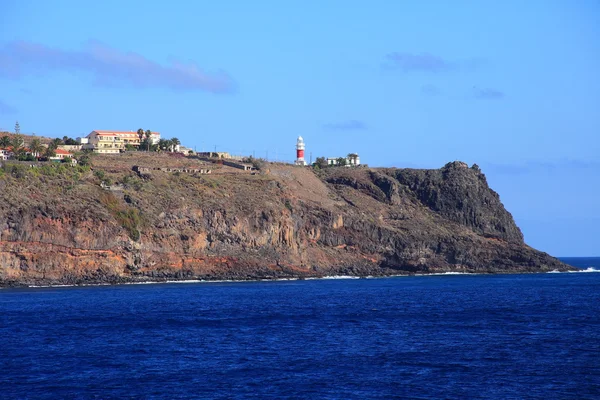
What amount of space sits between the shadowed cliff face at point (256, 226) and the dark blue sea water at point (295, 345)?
43.4 feet

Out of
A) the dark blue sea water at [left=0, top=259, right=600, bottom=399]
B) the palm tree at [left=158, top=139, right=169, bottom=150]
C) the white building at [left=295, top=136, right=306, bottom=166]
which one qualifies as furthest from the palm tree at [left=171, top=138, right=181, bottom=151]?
the dark blue sea water at [left=0, top=259, right=600, bottom=399]

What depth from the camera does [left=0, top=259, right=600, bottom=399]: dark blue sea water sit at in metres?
38.0

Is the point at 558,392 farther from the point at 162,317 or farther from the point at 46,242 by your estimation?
Result: the point at 46,242

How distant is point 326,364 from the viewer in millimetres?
43844

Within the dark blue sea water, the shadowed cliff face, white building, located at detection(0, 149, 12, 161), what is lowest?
the dark blue sea water

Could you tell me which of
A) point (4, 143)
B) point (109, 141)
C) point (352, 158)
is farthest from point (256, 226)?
point (352, 158)

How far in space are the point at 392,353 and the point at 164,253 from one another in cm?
6287

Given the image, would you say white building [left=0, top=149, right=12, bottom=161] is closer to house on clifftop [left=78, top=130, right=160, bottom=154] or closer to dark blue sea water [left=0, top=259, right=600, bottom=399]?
house on clifftop [left=78, top=130, right=160, bottom=154]

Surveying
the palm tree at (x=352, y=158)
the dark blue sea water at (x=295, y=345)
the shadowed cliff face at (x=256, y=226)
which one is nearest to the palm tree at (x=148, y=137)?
the shadowed cliff face at (x=256, y=226)

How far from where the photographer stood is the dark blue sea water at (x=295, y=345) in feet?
125

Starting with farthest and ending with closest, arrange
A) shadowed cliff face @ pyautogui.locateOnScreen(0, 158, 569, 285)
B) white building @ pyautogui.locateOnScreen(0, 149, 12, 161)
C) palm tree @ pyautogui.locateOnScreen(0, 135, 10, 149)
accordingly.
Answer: palm tree @ pyautogui.locateOnScreen(0, 135, 10, 149) → white building @ pyautogui.locateOnScreen(0, 149, 12, 161) → shadowed cliff face @ pyautogui.locateOnScreen(0, 158, 569, 285)

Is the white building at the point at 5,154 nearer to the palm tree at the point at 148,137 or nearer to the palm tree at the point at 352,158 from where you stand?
the palm tree at the point at 148,137

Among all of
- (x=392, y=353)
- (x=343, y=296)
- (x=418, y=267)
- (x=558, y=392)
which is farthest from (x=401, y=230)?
(x=558, y=392)

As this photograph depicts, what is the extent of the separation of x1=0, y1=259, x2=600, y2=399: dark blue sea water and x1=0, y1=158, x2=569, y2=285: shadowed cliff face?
13227 mm
